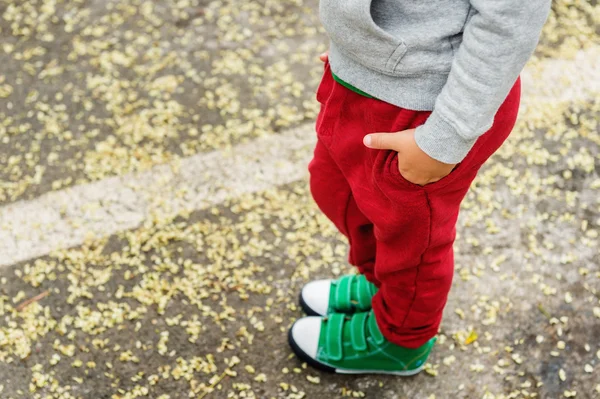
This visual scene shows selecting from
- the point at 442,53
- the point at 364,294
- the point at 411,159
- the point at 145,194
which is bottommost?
the point at 145,194

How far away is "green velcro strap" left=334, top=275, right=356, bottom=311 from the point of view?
1838 mm

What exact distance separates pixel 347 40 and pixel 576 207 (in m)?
1.41

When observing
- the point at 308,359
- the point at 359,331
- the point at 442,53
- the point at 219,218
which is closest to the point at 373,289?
the point at 359,331

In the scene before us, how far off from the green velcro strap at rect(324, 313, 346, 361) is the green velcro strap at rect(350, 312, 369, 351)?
33 millimetres

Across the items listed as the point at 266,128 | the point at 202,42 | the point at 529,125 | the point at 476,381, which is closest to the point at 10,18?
the point at 202,42

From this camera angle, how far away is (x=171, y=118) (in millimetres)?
2482

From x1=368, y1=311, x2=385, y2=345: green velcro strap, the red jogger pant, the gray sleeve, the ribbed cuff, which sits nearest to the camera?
the gray sleeve

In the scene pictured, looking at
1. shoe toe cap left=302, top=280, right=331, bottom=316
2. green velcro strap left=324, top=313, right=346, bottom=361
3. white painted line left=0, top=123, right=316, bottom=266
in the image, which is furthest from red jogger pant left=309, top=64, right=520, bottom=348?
white painted line left=0, top=123, right=316, bottom=266

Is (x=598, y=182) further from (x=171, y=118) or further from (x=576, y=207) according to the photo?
(x=171, y=118)

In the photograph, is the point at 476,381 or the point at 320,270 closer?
the point at 476,381

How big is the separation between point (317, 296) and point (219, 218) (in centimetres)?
49

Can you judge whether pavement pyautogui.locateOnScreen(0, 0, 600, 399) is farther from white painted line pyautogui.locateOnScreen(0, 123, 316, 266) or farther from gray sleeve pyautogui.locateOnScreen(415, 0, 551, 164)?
gray sleeve pyautogui.locateOnScreen(415, 0, 551, 164)

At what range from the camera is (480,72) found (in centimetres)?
100

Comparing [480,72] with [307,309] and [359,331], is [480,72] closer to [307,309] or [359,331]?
[359,331]
